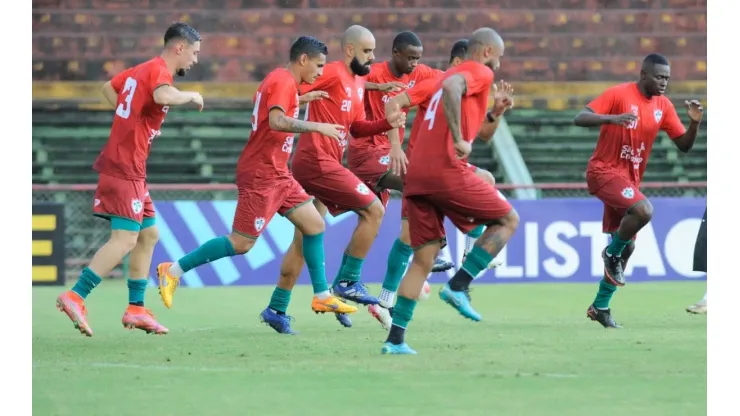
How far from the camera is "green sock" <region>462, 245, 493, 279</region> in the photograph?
27.7ft

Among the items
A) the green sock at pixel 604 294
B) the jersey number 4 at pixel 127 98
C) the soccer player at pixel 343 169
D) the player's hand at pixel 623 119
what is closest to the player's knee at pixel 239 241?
the soccer player at pixel 343 169

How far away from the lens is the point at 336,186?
9914 mm

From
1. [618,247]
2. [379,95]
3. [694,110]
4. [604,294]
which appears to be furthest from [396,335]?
[694,110]

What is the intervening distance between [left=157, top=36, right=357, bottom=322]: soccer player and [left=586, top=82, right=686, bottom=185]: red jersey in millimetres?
2223

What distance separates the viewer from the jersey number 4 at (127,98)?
9.29 m

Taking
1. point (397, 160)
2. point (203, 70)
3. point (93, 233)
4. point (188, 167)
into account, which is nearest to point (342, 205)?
point (397, 160)

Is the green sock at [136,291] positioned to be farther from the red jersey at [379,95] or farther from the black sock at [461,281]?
the black sock at [461,281]

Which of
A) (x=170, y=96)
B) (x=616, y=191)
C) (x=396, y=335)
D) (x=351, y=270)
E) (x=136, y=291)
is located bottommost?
(x=396, y=335)

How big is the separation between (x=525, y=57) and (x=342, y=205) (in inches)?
472

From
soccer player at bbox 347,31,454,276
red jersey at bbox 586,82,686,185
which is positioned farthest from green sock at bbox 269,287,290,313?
red jersey at bbox 586,82,686,185

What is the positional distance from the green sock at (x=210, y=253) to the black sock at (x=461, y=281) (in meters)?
1.71

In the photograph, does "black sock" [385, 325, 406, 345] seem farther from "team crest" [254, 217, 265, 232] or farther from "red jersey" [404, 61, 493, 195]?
"team crest" [254, 217, 265, 232]

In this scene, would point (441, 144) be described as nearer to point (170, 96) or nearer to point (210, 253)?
point (170, 96)

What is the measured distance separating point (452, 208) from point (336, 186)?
1859 millimetres
